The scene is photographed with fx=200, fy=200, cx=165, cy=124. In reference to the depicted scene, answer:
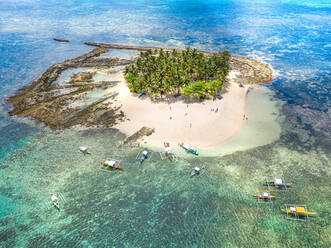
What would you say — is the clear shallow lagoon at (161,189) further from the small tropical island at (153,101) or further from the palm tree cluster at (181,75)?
the palm tree cluster at (181,75)

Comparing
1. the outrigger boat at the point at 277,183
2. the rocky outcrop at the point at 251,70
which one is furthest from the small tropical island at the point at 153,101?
the outrigger boat at the point at 277,183

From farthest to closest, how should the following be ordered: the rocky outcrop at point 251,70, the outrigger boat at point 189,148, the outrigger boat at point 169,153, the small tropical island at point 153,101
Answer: the rocky outcrop at point 251,70 < the small tropical island at point 153,101 < the outrigger boat at point 189,148 < the outrigger boat at point 169,153

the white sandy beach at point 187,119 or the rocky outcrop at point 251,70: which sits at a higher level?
the rocky outcrop at point 251,70

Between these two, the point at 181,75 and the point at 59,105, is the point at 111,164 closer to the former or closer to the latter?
the point at 59,105

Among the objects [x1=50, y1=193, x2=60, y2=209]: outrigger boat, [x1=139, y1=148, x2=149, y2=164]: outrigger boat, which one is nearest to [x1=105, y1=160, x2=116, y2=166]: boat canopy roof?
[x1=139, y1=148, x2=149, y2=164]: outrigger boat

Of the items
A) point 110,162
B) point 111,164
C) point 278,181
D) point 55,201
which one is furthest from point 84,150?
point 278,181

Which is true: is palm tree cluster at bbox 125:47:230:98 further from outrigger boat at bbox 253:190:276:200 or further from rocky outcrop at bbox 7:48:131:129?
outrigger boat at bbox 253:190:276:200

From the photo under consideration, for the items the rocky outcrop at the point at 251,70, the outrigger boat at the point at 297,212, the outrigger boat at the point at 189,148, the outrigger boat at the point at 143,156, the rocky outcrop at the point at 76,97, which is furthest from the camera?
the rocky outcrop at the point at 251,70
